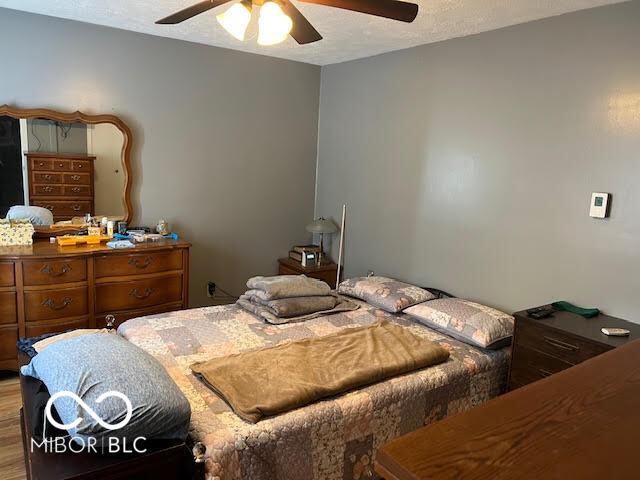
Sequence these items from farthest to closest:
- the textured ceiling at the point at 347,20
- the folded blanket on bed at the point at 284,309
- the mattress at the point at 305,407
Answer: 1. the folded blanket on bed at the point at 284,309
2. the textured ceiling at the point at 347,20
3. the mattress at the point at 305,407

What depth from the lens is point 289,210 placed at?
4543mm

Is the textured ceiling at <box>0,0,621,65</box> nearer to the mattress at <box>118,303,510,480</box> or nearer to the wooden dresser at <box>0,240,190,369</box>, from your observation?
the wooden dresser at <box>0,240,190,369</box>

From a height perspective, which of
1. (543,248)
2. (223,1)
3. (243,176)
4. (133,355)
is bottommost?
(133,355)

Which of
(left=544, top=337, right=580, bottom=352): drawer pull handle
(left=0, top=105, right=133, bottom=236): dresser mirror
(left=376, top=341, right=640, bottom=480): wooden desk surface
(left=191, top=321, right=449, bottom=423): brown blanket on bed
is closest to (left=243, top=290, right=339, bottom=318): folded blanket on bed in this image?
(left=191, top=321, right=449, bottom=423): brown blanket on bed

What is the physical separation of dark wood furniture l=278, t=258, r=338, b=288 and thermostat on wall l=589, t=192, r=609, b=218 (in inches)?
88.8

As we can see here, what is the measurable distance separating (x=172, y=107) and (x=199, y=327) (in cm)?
196

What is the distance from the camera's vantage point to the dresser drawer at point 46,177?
3.37 m

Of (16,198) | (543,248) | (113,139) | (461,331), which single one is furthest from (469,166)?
(16,198)

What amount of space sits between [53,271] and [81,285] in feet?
0.64

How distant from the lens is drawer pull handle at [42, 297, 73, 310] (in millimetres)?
3084

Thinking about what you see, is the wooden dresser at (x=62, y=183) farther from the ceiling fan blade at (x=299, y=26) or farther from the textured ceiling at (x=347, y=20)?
the ceiling fan blade at (x=299, y=26)

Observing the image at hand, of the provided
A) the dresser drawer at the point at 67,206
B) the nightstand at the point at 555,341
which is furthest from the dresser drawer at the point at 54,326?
the nightstand at the point at 555,341

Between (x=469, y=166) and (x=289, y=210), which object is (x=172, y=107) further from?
(x=469, y=166)

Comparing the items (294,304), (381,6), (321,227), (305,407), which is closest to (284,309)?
(294,304)
